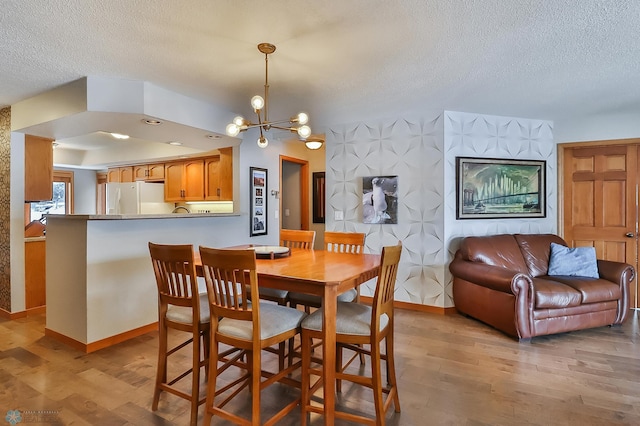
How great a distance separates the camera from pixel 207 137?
13.0ft

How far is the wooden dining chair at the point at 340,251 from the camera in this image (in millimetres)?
2496

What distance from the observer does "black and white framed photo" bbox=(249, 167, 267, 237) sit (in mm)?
4578

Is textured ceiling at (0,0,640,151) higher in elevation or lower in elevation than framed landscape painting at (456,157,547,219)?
higher

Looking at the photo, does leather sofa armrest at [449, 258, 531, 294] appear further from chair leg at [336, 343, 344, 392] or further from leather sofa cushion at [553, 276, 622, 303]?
chair leg at [336, 343, 344, 392]

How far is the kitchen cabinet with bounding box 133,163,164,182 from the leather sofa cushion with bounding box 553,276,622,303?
5.98 meters

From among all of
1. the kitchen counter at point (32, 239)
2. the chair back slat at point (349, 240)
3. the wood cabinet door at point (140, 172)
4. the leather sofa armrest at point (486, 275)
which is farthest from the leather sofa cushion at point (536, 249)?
the wood cabinet door at point (140, 172)

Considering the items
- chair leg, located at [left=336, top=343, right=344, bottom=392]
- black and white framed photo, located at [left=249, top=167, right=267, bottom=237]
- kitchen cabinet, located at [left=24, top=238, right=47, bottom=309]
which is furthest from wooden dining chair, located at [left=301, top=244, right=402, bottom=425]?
kitchen cabinet, located at [left=24, top=238, right=47, bottom=309]

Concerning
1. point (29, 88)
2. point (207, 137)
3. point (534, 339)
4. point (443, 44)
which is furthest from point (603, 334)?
point (29, 88)

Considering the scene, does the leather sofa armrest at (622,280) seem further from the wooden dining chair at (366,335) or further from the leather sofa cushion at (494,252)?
the wooden dining chair at (366,335)

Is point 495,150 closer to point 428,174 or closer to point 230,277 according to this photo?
point 428,174

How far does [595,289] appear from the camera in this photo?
3.21m

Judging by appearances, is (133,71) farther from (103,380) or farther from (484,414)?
(484,414)

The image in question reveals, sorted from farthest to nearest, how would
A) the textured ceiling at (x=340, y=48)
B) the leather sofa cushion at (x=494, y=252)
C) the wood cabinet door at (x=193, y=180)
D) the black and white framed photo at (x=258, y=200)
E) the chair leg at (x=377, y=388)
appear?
the wood cabinet door at (x=193, y=180), the black and white framed photo at (x=258, y=200), the leather sofa cushion at (x=494, y=252), the textured ceiling at (x=340, y=48), the chair leg at (x=377, y=388)

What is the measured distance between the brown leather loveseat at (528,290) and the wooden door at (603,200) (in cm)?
65
